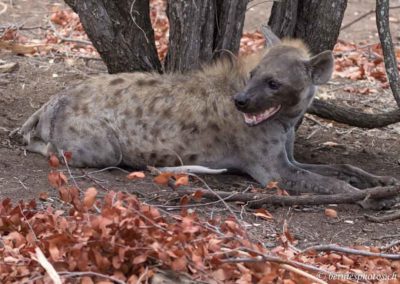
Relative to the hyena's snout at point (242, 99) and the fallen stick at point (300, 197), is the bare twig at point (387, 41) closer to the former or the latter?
the fallen stick at point (300, 197)

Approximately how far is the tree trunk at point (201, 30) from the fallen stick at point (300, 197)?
1181mm

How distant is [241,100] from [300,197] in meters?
0.67

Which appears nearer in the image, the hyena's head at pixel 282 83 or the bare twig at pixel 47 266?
the bare twig at pixel 47 266

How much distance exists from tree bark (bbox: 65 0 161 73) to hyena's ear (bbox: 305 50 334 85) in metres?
1.21

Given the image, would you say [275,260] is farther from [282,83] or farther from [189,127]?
[189,127]

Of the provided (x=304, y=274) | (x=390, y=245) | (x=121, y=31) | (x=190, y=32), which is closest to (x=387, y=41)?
(x=190, y=32)

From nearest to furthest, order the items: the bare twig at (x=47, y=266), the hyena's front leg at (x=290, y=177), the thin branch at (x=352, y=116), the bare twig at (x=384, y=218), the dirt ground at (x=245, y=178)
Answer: the bare twig at (x=47, y=266) < the dirt ground at (x=245, y=178) < the bare twig at (x=384, y=218) < the hyena's front leg at (x=290, y=177) < the thin branch at (x=352, y=116)

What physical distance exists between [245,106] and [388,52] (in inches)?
36.1

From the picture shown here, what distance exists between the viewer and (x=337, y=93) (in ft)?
23.3

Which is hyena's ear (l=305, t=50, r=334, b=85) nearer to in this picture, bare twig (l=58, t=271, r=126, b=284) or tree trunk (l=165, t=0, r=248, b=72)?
tree trunk (l=165, t=0, r=248, b=72)

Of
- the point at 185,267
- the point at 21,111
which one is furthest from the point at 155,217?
the point at 21,111

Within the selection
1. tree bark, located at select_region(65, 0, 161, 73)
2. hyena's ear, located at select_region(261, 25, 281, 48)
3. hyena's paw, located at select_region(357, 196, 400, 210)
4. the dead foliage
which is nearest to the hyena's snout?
hyena's ear, located at select_region(261, 25, 281, 48)

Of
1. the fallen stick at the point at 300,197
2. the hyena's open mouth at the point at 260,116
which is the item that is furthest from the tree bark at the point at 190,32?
the fallen stick at the point at 300,197

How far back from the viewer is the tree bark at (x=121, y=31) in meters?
5.36
